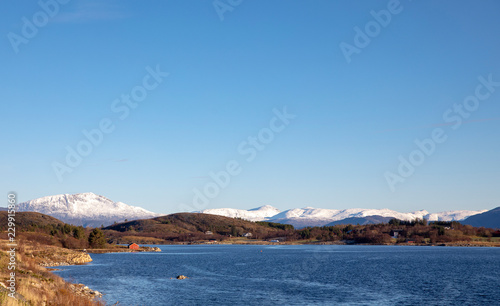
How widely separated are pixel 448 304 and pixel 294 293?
20743 millimetres

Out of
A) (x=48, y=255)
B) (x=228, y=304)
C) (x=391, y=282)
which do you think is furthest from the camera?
(x=48, y=255)

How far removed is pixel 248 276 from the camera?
3826 inches

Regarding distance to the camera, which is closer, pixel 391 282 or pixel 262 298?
pixel 262 298

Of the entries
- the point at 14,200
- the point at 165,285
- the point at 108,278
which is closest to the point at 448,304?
the point at 165,285

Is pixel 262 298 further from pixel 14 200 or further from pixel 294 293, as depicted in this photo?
pixel 14 200

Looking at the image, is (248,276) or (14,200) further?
(248,276)

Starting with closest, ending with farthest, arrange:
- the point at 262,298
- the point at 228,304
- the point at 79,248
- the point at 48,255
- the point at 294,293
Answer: the point at 228,304, the point at 262,298, the point at 294,293, the point at 48,255, the point at 79,248

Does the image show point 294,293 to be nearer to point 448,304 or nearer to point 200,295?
point 200,295

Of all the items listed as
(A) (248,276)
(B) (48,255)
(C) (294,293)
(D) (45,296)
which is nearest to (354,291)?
(C) (294,293)

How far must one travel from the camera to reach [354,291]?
72812 millimetres

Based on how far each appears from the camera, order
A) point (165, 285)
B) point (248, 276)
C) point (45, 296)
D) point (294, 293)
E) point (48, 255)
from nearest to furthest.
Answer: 1. point (45, 296)
2. point (294, 293)
3. point (165, 285)
4. point (248, 276)
5. point (48, 255)

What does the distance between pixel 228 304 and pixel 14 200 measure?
91.9 feet

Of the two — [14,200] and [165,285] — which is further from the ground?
[14,200]

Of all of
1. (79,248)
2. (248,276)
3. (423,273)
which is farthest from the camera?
(79,248)
